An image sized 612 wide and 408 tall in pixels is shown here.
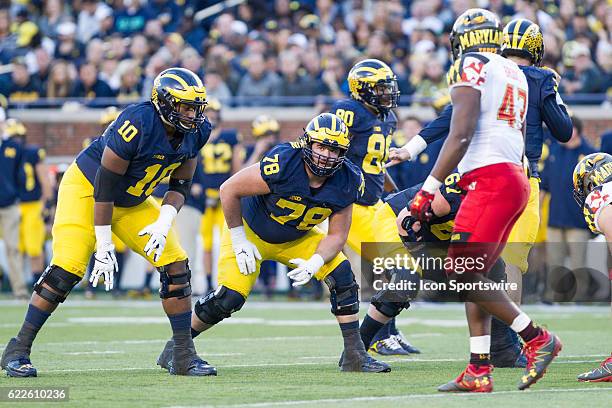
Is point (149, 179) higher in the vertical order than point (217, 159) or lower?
higher

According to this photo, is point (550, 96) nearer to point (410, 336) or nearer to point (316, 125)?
point (316, 125)

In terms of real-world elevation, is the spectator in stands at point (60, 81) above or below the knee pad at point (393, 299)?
above

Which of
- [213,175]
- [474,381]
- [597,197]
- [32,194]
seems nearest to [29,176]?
[32,194]

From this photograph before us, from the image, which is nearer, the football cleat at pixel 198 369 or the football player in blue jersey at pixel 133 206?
the football player in blue jersey at pixel 133 206

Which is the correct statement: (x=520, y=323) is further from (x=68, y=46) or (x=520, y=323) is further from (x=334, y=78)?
(x=68, y=46)

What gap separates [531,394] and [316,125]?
2.06m

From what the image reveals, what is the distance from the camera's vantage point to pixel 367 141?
361 inches

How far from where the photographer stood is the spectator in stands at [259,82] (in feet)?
57.6

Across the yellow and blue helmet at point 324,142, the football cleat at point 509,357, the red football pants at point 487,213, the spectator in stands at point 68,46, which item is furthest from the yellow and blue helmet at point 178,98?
the spectator in stands at point 68,46

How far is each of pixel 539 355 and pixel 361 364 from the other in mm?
1455

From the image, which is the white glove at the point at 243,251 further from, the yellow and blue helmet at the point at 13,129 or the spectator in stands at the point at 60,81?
the spectator in stands at the point at 60,81

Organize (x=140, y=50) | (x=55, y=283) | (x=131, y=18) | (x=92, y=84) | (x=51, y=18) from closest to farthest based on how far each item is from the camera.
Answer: (x=55, y=283) < (x=92, y=84) < (x=140, y=50) < (x=131, y=18) < (x=51, y=18)

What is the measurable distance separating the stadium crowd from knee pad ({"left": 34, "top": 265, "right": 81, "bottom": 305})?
9529 millimetres

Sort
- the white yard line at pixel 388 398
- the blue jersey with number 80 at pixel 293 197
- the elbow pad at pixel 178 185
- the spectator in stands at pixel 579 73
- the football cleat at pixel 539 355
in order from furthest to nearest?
1. the spectator in stands at pixel 579 73
2. the elbow pad at pixel 178 185
3. the blue jersey with number 80 at pixel 293 197
4. the football cleat at pixel 539 355
5. the white yard line at pixel 388 398
